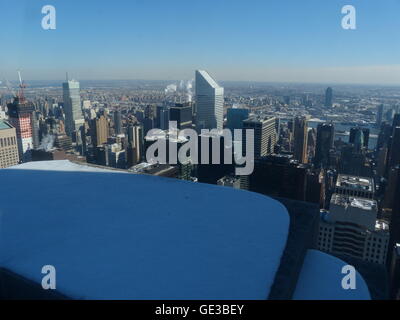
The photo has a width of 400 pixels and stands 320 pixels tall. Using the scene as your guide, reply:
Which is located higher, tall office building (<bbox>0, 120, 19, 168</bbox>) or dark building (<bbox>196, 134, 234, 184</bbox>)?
tall office building (<bbox>0, 120, 19, 168</bbox>)

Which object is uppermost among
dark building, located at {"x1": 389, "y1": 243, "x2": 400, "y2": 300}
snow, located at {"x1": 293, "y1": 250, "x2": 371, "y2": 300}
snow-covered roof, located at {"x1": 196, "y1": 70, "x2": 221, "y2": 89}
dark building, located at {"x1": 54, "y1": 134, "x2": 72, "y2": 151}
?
snow-covered roof, located at {"x1": 196, "y1": 70, "x2": 221, "y2": 89}

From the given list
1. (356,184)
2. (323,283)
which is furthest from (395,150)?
(323,283)

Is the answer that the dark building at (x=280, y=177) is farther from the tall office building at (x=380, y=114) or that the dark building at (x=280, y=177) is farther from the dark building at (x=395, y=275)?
the tall office building at (x=380, y=114)

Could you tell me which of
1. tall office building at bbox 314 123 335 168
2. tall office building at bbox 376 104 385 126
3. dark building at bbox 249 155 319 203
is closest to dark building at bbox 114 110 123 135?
tall office building at bbox 314 123 335 168

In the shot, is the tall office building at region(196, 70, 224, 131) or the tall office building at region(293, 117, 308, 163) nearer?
the tall office building at region(293, 117, 308, 163)

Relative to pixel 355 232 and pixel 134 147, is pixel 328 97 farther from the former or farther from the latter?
pixel 355 232

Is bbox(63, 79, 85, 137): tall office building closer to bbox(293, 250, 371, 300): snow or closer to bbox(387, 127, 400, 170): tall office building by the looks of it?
bbox(387, 127, 400, 170): tall office building
